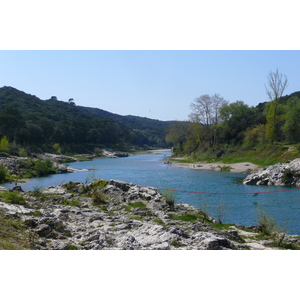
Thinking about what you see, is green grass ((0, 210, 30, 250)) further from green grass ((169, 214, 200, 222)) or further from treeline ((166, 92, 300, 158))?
treeline ((166, 92, 300, 158))

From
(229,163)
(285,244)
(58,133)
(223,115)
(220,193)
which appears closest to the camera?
(285,244)

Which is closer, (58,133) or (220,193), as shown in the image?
(220,193)

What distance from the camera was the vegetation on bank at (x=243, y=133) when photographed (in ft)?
171

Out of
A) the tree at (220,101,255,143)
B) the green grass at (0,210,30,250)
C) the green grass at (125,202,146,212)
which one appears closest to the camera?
the green grass at (0,210,30,250)

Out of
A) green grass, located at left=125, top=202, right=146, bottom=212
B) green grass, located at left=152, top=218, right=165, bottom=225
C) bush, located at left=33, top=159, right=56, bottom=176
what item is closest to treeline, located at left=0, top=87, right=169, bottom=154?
bush, located at left=33, top=159, right=56, bottom=176

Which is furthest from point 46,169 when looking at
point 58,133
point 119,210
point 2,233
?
point 58,133

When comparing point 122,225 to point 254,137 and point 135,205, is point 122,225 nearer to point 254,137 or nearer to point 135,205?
point 135,205

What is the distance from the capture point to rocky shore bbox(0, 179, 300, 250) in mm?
9477

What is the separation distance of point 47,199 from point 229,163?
129 feet

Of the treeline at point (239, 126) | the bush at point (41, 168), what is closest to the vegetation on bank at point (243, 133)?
the treeline at point (239, 126)

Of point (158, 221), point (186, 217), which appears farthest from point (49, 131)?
point (158, 221)

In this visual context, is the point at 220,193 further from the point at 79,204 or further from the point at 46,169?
the point at 46,169

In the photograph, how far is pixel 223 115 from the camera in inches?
2931
